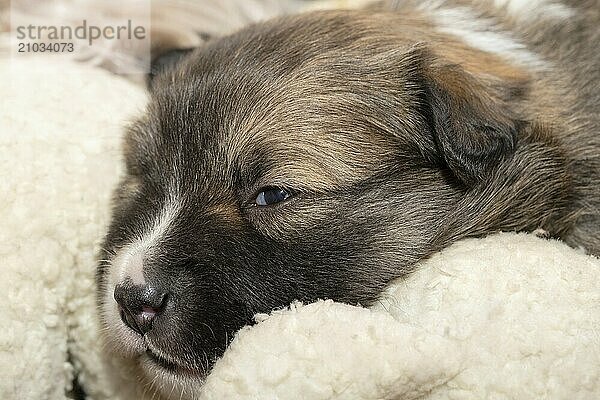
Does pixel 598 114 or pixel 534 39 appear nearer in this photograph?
pixel 598 114

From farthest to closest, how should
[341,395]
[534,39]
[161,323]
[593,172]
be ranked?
[534,39]
[593,172]
[161,323]
[341,395]

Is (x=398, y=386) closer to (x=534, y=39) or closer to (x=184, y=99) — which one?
(x=184, y=99)

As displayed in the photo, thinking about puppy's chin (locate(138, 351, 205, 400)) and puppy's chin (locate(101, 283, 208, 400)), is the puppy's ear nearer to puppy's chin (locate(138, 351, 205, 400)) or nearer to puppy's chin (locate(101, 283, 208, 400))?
puppy's chin (locate(101, 283, 208, 400))

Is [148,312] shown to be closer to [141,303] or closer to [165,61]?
[141,303]

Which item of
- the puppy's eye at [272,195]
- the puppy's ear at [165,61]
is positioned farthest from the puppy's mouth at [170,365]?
the puppy's ear at [165,61]

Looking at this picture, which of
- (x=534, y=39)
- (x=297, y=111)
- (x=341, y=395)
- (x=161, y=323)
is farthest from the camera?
(x=534, y=39)

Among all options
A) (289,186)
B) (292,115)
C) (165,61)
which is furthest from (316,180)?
(165,61)

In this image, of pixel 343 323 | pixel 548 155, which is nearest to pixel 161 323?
pixel 343 323

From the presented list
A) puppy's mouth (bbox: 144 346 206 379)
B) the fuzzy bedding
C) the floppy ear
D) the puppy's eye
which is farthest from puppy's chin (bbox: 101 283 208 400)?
the floppy ear
